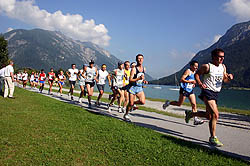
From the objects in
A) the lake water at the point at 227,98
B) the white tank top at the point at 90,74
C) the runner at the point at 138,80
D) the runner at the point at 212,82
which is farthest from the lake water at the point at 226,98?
the runner at the point at 212,82

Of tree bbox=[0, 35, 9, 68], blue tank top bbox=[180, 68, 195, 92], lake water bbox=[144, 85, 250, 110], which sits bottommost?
lake water bbox=[144, 85, 250, 110]

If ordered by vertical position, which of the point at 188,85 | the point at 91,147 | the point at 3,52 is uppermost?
the point at 3,52

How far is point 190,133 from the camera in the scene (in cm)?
633

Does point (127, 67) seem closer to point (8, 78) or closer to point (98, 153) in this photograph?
point (98, 153)

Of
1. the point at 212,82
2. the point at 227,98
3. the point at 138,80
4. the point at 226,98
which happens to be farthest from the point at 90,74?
the point at 227,98

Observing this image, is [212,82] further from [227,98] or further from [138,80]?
[227,98]

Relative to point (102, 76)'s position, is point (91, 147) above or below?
below

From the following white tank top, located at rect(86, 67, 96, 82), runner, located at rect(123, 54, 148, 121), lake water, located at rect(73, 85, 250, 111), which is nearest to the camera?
runner, located at rect(123, 54, 148, 121)

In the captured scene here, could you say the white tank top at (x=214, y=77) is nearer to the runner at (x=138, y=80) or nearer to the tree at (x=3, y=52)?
the runner at (x=138, y=80)

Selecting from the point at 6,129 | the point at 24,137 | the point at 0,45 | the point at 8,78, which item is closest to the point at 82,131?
the point at 24,137

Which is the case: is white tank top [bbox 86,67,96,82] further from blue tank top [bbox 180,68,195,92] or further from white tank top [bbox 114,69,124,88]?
blue tank top [bbox 180,68,195,92]

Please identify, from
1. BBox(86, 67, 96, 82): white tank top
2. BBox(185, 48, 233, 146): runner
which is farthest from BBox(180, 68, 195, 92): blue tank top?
BBox(86, 67, 96, 82): white tank top

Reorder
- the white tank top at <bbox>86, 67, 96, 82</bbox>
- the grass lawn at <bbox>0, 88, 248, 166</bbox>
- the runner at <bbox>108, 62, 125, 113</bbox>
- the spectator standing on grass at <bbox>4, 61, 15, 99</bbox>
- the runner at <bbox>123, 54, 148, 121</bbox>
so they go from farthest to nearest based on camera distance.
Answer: the spectator standing on grass at <bbox>4, 61, 15, 99</bbox> → the white tank top at <bbox>86, 67, 96, 82</bbox> → the runner at <bbox>108, 62, 125, 113</bbox> → the runner at <bbox>123, 54, 148, 121</bbox> → the grass lawn at <bbox>0, 88, 248, 166</bbox>

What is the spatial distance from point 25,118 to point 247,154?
21.5ft
